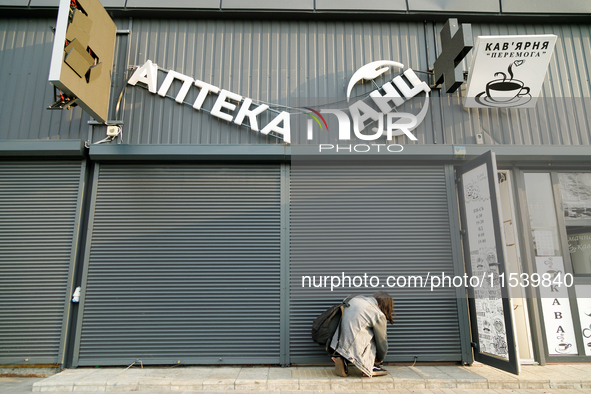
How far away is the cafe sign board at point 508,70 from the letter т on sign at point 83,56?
6484 mm

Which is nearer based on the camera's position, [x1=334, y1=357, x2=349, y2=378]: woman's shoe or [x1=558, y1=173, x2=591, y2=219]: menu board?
[x1=334, y1=357, x2=349, y2=378]: woman's shoe

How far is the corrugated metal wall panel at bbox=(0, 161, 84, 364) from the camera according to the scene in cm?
591

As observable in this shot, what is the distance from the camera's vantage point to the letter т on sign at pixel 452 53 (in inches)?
234

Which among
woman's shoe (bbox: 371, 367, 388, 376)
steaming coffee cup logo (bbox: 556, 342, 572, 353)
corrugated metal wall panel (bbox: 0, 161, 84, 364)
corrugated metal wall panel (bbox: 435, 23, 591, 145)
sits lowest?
woman's shoe (bbox: 371, 367, 388, 376)

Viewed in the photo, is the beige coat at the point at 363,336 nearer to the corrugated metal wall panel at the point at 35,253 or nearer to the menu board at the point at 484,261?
the menu board at the point at 484,261

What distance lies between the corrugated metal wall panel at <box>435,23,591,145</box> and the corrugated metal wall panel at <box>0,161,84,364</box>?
6.88m

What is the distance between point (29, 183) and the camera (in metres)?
6.43

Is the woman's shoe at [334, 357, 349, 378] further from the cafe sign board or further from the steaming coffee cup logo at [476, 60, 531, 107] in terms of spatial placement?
the steaming coffee cup logo at [476, 60, 531, 107]

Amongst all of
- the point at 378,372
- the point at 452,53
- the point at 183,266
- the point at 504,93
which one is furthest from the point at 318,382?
the point at 504,93

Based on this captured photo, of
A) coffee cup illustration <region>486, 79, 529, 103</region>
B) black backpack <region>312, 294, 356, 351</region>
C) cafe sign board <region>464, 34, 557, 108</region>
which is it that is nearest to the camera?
black backpack <region>312, 294, 356, 351</region>

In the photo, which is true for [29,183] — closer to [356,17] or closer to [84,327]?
[84,327]

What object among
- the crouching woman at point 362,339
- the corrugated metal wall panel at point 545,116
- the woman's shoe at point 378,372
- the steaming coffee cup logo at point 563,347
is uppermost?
the corrugated metal wall panel at point 545,116

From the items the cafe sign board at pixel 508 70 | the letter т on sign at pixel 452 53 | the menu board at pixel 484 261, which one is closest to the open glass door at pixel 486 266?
the menu board at pixel 484 261

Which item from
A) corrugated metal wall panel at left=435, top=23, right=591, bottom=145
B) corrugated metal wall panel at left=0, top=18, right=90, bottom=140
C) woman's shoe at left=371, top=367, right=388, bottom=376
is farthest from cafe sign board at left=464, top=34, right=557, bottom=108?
corrugated metal wall panel at left=0, top=18, right=90, bottom=140
